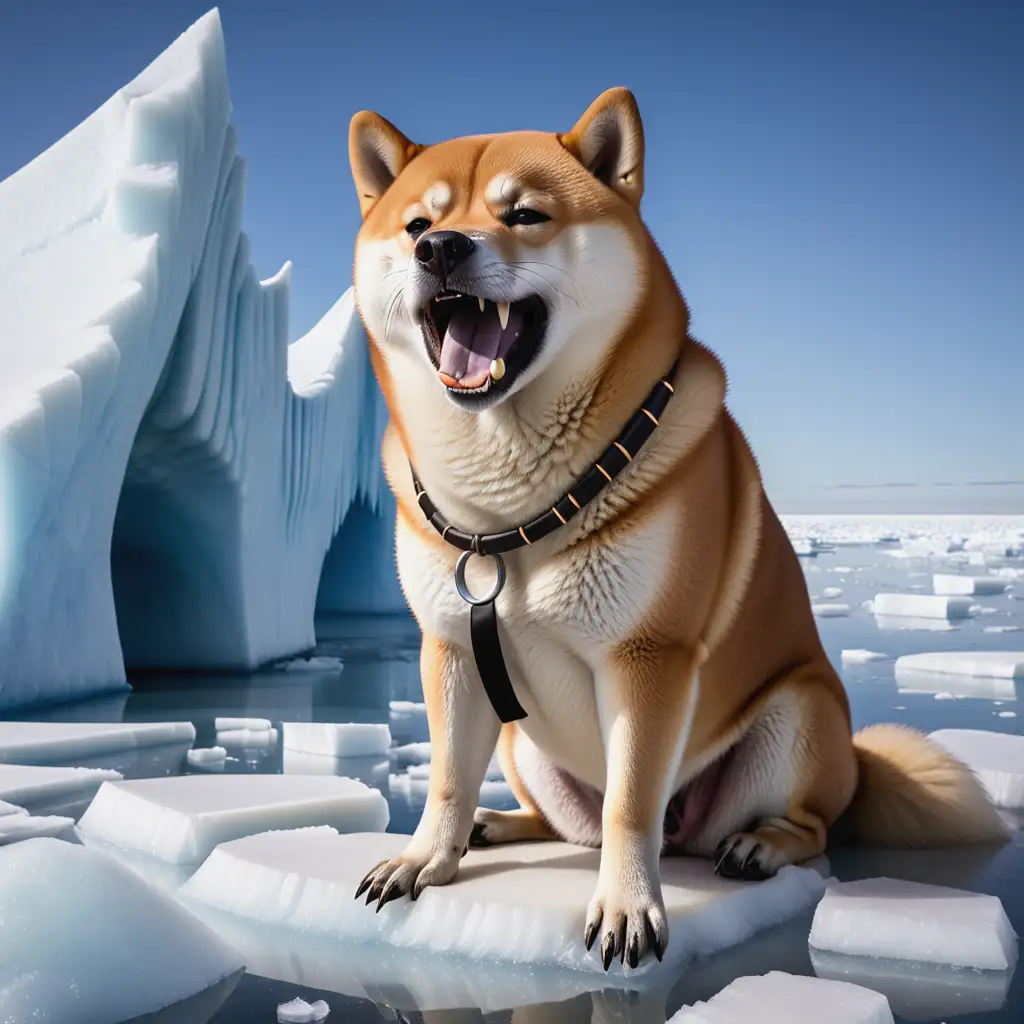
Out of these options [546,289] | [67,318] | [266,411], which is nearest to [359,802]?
[546,289]

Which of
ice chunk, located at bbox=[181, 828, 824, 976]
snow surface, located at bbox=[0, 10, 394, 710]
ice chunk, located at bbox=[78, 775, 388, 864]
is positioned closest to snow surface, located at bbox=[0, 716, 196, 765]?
ice chunk, located at bbox=[78, 775, 388, 864]

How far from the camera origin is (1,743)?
3.11m

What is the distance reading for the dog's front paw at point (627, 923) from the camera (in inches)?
49.3

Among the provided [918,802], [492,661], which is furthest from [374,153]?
[918,802]

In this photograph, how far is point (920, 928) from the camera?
Result: 1375 millimetres

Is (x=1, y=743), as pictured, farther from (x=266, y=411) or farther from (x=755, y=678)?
(x=266, y=411)

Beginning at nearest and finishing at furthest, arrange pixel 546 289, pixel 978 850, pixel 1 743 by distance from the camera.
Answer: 1. pixel 546 289
2. pixel 978 850
3. pixel 1 743

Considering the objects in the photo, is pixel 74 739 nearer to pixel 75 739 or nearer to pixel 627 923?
pixel 75 739

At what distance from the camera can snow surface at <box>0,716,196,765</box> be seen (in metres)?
3.11

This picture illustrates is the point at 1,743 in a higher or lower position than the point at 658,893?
lower

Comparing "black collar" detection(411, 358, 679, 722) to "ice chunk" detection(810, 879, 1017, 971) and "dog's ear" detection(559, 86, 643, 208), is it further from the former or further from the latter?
"ice chunk" detection(810, 879, 1017, 971)

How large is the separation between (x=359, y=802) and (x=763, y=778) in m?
0.91

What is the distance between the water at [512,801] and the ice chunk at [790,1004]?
70 millimetres

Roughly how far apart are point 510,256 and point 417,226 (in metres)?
0.16
